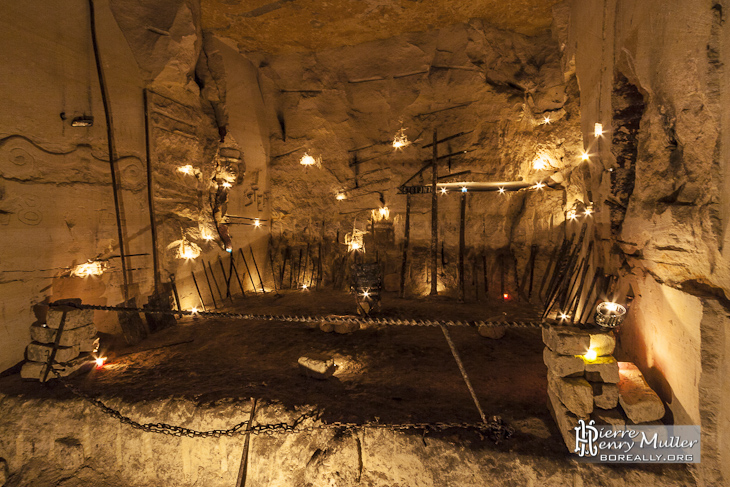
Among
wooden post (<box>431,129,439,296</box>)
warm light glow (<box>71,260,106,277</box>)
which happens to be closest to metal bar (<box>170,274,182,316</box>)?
A: warm light glow (<box>71,260,106,277</box>)

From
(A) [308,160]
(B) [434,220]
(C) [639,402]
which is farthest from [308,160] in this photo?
(C) [639,402]

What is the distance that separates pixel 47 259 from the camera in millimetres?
5445

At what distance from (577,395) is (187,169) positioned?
884 centimetres

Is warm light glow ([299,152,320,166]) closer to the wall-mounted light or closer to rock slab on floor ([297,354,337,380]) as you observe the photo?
the wall-mounted light

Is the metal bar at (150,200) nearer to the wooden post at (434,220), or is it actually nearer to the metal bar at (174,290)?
the metal bar at (174,290)

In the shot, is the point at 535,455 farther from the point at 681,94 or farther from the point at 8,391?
the point at 8,391

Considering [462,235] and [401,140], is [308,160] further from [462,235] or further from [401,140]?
[462,235]

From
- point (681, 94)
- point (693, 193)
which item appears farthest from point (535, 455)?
point (681, 94)

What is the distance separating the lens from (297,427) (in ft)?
12.5

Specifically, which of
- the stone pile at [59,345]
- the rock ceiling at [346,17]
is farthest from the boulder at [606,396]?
the rock ceiling at [346,17]

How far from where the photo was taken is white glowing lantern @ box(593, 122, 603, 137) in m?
5.21

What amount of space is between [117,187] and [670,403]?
29.9ft

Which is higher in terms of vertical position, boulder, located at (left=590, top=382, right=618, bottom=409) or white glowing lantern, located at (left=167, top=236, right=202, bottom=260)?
white glowing lantern, located at (left=167, top=236, right=202, bottom=260)

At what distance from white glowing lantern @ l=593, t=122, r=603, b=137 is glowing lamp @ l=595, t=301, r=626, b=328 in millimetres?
3238
